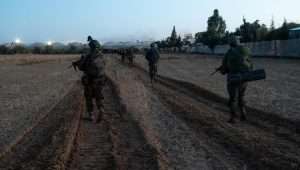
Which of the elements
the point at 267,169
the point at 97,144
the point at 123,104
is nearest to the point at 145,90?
the point at 123,104

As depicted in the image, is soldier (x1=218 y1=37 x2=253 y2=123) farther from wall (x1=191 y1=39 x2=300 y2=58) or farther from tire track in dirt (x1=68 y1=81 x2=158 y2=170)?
wall (x1=191 y1=39 x2=300 y2=58)

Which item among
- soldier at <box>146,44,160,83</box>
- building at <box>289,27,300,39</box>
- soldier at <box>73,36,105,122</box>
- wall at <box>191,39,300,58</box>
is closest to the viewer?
soldier at <box>73,36,105,122</box>

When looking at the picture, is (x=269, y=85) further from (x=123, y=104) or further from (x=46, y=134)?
(x=46, y=134)

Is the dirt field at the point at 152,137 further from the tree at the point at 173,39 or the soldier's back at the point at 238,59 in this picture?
the tree at the point at 173,39

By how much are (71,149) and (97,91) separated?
377cm

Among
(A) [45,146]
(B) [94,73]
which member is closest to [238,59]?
(B) [94,73]

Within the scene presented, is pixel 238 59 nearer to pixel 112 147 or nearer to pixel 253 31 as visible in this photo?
pixel 112 147

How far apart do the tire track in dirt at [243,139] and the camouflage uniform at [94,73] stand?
85.3 inches

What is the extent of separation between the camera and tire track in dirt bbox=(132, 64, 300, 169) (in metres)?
8.03

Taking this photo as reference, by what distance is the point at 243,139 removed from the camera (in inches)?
382

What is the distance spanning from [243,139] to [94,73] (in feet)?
14.7

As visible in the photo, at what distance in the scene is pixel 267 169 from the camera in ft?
24.7

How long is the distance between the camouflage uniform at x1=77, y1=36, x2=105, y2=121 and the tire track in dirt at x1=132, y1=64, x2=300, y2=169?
2.17 meters

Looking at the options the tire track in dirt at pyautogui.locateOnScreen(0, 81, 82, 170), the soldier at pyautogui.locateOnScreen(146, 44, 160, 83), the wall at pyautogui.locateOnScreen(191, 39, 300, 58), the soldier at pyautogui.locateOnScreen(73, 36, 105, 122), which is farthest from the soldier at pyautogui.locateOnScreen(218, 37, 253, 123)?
the wall at pyautogui.locateOnScreen(191, 39, 300, 58)
